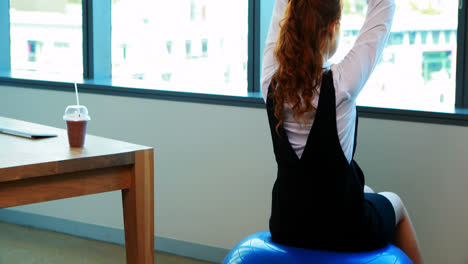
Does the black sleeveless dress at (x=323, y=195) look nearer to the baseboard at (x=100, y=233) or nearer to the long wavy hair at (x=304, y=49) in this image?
the long wavy hair at (x=304, y=49)

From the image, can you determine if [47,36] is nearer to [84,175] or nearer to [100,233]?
[100,233]

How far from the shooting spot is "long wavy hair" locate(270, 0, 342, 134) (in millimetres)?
1724

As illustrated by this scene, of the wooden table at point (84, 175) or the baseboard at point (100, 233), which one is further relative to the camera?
the baseboard at point (100, 233)

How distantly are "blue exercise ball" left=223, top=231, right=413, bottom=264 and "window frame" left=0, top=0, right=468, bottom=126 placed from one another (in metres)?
0.83

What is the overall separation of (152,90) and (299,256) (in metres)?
1.59

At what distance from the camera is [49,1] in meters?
3.77

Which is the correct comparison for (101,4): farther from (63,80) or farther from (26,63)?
(26,63)

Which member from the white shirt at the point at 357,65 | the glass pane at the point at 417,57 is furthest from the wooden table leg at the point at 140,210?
the glass pane at the point at 417,57

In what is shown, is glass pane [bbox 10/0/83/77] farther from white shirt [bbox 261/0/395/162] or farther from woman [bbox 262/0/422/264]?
white shirt [bbox 261/0/395/162]

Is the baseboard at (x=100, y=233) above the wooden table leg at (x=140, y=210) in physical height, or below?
below

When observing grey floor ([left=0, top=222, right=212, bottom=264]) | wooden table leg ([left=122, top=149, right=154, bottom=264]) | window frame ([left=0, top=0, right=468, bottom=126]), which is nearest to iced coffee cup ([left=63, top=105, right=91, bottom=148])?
wooden table leg ([left=122, top=149, right=154, bottom=264])

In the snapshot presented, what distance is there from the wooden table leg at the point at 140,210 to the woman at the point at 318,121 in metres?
0.42

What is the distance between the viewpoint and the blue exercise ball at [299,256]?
1.75 m

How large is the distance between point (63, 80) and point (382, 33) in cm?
218
